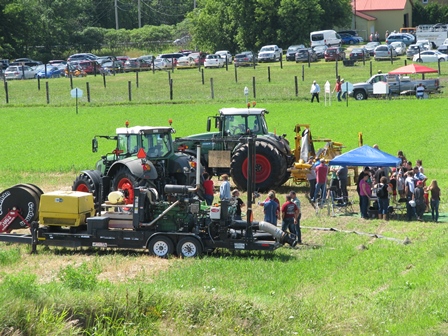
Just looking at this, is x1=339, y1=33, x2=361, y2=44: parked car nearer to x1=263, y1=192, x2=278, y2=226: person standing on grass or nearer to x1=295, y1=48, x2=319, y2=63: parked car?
x1=295, y1=48, x2=319, y2=63: parked car

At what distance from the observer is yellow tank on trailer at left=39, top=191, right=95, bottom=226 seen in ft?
65.4

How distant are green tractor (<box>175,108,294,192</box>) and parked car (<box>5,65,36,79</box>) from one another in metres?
45.6

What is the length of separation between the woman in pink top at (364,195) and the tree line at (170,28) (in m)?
56.6

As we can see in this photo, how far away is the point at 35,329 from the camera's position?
41.8ft

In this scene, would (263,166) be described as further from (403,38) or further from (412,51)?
(403,38)

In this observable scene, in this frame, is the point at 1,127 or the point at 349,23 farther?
the point at 349,23

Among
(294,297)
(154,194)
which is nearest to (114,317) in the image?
(294,297)

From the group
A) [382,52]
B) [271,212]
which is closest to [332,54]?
[382,52]

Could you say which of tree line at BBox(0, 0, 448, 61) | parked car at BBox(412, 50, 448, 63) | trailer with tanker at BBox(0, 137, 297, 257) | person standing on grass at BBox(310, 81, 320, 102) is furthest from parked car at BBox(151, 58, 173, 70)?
trailer with tanker at BBox(0, 137, 297, 257)

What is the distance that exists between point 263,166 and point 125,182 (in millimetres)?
5205

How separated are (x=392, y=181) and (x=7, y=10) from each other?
68.1m

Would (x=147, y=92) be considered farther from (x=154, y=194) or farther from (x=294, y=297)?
(x=294, y=297)

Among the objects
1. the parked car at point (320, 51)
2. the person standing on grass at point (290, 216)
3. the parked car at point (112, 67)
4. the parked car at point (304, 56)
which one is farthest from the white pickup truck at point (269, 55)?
the person standing on grass at point (290, 216)

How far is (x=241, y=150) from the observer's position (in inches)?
1024
